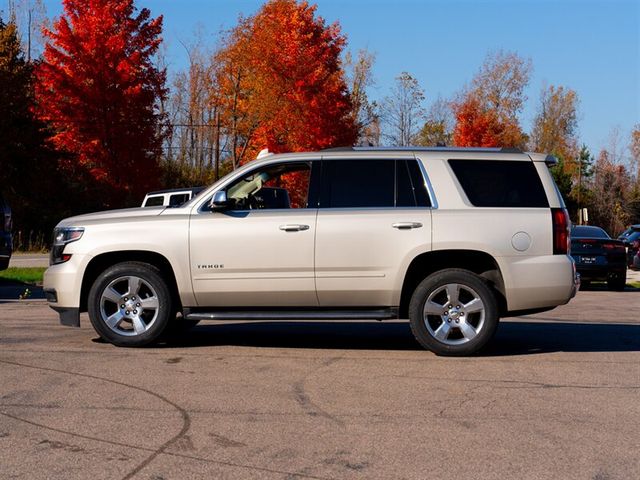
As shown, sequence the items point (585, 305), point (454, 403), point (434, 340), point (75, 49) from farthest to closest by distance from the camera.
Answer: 1. point (75, 49)
2. point (585, 305)
3. point (434, 340)
4. point (454, 403)

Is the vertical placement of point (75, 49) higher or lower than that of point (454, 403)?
higher

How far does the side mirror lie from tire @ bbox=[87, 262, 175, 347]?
2.96 ft

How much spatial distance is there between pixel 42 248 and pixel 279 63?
42.6ft

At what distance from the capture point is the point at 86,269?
9234mm

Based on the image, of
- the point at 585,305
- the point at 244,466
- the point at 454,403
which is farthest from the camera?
the point at 585,305

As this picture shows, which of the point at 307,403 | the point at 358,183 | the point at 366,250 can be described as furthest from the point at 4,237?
the point at 307,403

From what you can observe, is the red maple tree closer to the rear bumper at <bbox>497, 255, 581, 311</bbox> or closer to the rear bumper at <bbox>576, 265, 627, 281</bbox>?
the rear bumper at <bbox>576, 265, 627, 281</bbox>

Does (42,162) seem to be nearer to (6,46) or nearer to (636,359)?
(6,46)

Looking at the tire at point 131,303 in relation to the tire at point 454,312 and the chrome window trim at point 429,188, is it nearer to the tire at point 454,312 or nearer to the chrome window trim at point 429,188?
A: the tire at point 454,312

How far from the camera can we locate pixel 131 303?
9109 millimetres

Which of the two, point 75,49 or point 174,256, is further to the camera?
point 75,49

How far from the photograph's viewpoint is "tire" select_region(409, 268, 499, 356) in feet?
28.5

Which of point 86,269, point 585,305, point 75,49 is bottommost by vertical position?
point 585,305

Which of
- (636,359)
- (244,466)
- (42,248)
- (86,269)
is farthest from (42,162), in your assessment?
(244,466)
